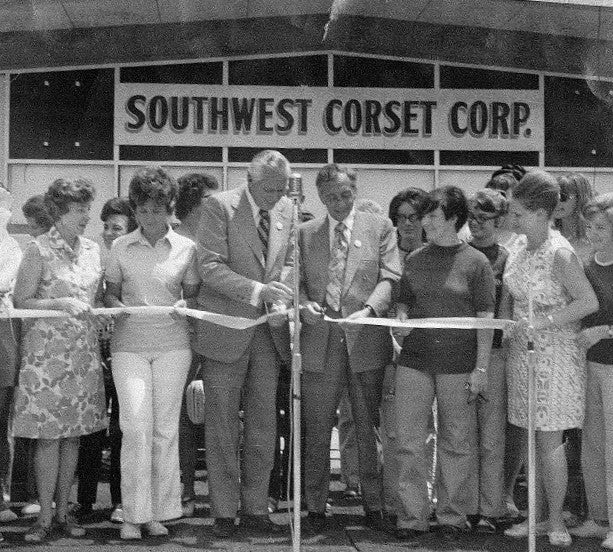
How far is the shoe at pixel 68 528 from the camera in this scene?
6445 mm

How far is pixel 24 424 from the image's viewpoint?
251 inches

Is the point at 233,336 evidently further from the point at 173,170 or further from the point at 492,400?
the point at 173,170

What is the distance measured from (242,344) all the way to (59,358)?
1104mm

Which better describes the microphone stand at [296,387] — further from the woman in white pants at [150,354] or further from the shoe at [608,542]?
the shoe at [608,542]

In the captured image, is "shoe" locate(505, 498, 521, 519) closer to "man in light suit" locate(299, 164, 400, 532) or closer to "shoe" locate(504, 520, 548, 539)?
"shoe" locate(504, 520, 548, 539)

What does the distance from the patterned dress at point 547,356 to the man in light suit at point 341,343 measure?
0.81 metres

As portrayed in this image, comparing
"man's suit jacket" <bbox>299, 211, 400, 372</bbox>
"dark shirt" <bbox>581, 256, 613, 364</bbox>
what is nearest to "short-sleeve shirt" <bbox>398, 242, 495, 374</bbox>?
"man's suit jacket" <bbox>299, 211, 400, 372</bbox>

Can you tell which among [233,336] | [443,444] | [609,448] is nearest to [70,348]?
[233,336]

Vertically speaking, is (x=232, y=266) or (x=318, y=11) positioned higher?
(x=318, y=11)

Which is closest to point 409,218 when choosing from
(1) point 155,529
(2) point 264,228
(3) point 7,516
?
(2) point 264,228

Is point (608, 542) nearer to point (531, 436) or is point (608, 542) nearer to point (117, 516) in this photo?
point (531, 436)

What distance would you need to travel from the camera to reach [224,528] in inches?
257

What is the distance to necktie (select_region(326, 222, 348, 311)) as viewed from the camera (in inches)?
269

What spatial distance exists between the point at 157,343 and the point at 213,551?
1.28 meters
